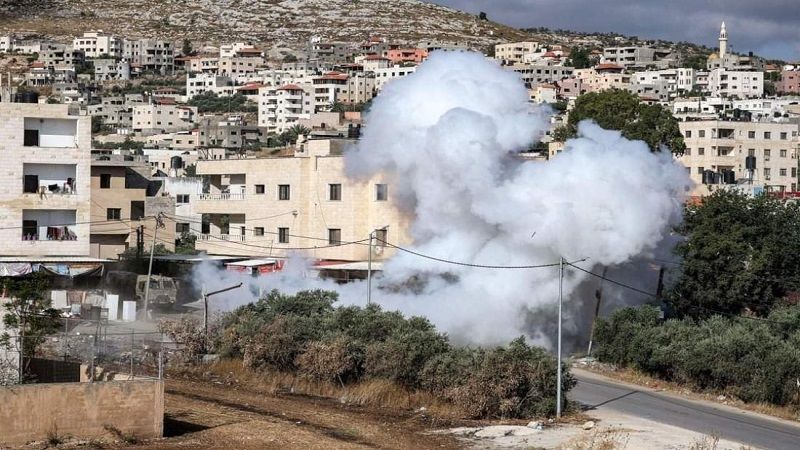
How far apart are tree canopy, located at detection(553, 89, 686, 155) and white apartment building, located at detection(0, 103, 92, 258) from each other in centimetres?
3438

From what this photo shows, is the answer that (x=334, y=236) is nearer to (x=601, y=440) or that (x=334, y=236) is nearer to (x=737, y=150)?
(x=601, y=440)

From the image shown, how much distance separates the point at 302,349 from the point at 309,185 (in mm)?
24014

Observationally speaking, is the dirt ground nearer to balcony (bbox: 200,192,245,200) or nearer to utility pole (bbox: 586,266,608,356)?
utility pole (bbox: 586,266,608,356)

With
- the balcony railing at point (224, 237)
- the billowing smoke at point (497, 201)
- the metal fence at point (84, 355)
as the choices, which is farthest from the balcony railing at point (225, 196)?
the metal fence at point (84, 355)

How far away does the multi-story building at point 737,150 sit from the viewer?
362 ft

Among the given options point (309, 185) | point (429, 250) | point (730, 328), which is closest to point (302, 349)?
point (429, 250)

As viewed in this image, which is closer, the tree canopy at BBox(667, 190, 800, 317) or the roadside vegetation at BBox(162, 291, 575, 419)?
the roadside vegetation at BBox(162, 291, 575, 419)

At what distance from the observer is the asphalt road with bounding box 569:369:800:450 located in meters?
36.0

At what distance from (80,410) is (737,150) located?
86074mm

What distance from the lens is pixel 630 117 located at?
90.5m

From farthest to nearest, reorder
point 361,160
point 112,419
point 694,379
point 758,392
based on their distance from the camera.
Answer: point 361,160 → point 694,379 → point 758,392 → point 112,419

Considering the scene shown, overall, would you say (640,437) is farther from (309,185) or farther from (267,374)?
(309,185)

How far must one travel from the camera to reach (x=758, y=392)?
42.1 metres

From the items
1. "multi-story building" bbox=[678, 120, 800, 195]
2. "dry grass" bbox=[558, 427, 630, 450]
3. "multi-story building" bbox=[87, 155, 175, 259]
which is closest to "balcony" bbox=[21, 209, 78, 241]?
"multi-story building" bbox=[87, 155, 175, 259]
